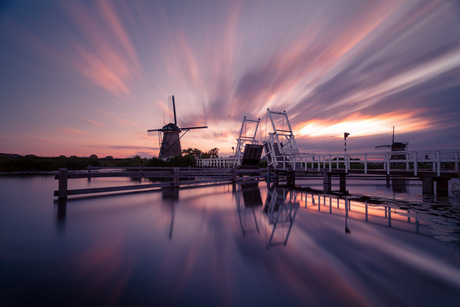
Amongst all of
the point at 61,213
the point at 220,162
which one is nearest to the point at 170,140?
the point at 220,162

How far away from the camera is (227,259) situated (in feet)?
10.8

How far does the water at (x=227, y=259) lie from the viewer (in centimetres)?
236

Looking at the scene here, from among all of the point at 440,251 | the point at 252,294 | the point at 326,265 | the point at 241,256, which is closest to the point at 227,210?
the point at 241,256

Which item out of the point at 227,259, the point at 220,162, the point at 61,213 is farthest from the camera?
the point at 220,162

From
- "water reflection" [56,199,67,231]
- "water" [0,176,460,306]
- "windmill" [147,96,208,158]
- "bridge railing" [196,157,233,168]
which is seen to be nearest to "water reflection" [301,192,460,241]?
"water" [0,176,460,306]

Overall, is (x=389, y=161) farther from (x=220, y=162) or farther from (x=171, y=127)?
(x=171, y=127)

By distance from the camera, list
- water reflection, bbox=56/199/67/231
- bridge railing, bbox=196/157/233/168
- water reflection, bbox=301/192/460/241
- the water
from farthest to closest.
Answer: bridge railing, bbox=196/157/233/168, water reflection, bbox=56/199/67/231, water reflection, bbox=301/192/460/241, the water

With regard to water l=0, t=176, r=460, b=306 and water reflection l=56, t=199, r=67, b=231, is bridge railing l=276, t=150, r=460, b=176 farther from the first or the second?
water reflection l=56, t=199, r=67, b=231

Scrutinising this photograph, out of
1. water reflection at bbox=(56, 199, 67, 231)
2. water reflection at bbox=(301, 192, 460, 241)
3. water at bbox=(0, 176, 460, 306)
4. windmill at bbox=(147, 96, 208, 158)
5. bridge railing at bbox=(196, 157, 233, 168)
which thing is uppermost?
windmill at bbox=(147, 96, 208, 158)

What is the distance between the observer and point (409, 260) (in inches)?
129

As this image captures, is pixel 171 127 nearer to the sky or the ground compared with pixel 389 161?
nearer to the sky

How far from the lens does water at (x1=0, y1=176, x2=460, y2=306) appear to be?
2355mm

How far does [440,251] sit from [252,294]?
378 cm

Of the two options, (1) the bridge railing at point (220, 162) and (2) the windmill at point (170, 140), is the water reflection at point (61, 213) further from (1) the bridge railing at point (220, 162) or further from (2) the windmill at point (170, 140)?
(2) the windmill at point (170, 140)
